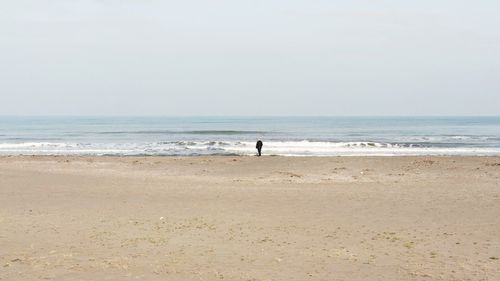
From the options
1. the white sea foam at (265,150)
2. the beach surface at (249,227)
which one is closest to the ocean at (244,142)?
the white sea foam at (265,150)

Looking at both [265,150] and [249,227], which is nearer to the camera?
[249,227]

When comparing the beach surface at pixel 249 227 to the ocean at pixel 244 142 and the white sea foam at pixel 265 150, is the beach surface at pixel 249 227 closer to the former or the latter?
the white sea foam at pixel 265 150

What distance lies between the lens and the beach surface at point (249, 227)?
7.14 m

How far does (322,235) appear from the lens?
9.25 m

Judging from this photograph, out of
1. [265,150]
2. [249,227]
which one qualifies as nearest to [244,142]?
[265,150]

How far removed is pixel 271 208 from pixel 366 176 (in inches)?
325

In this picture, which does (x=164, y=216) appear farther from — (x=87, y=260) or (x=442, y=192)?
(x=442, y=192)

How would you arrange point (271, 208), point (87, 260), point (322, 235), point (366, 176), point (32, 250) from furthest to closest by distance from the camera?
1. point (366, 176)
2. point (271, 208)
3. point (322, 235)
4. point (32, 250)
5. point (87, 260)

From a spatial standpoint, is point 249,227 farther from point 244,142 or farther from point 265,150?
point 244,142

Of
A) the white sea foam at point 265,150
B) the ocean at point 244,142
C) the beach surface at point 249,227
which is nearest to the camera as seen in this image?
the beach surface at point 249,227

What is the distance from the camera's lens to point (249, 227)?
9.94 meters

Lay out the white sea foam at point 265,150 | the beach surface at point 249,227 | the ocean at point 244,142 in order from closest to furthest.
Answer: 1. the beach surface at point 249,227
2. the white sea foam at point 265,150
3. the ocean at point 244,142

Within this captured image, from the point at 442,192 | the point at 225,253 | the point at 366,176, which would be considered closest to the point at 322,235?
the point at 225,253

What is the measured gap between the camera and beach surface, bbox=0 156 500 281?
23.4 ft
